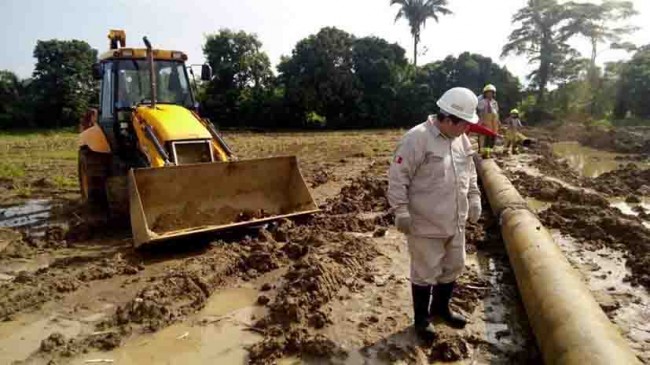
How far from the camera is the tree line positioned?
30141 mm

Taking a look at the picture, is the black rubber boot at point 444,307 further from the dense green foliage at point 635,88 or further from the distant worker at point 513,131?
the dense green foliage at point 635,88

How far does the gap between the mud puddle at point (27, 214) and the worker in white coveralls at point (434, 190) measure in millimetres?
6131

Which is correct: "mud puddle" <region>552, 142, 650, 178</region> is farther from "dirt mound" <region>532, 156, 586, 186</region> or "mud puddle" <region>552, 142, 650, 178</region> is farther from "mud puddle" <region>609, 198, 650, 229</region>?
"mud puddle" <region>609, 198, 650, 229</region>

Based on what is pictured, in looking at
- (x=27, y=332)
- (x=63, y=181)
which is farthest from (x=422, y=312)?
(x=63, y=181)

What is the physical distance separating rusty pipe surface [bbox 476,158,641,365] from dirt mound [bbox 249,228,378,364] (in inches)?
56.0

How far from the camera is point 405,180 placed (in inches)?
140

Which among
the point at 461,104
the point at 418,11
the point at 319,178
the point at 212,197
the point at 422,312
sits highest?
the point at 418,11

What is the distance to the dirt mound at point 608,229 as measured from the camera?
5231mm

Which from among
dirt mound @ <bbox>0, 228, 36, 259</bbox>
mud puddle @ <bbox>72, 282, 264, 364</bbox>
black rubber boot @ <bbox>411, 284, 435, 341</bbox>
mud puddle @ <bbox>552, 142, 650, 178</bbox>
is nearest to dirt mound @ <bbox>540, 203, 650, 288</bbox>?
black rubber boot @ <bbox>411, 284, 435, 341</bbox>

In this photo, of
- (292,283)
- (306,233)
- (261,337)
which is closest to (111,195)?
(306,233)

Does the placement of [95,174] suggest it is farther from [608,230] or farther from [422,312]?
[608,230]

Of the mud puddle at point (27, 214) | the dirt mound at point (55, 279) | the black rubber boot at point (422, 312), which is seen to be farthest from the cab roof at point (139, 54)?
the black rubber boot at point (422, 312)

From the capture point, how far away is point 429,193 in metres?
3.59

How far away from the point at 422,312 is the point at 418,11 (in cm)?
3444
